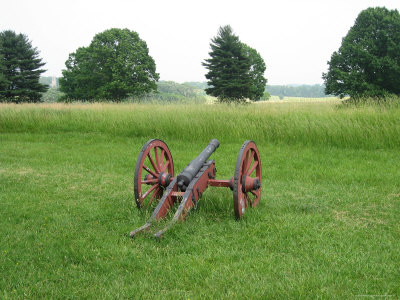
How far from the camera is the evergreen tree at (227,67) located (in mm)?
34031

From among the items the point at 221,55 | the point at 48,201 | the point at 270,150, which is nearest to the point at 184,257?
the point at 48,201

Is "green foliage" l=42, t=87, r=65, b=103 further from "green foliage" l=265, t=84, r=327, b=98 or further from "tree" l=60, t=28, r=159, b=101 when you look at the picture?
"green foliage" l=265, t=84, r=327, b=98

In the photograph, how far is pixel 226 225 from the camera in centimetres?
452

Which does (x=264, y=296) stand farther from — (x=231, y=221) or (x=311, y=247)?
(x=231, y=221)

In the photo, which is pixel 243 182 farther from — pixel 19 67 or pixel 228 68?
pixel 19 67

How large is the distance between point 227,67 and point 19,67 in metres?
20.2

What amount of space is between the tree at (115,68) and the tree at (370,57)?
54.4ft

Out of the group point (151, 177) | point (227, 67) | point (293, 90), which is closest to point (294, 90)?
point (293, 90)

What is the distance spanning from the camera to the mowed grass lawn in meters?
3.20

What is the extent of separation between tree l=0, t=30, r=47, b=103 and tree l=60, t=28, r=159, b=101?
3.90 m

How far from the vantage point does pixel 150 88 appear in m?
35.5

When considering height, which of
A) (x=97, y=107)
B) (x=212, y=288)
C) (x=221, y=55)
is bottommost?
(x=212, y=288)

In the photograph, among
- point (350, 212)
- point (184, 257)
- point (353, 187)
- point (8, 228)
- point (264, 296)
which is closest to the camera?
point (264, 296)

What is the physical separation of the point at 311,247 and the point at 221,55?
3210 cm
